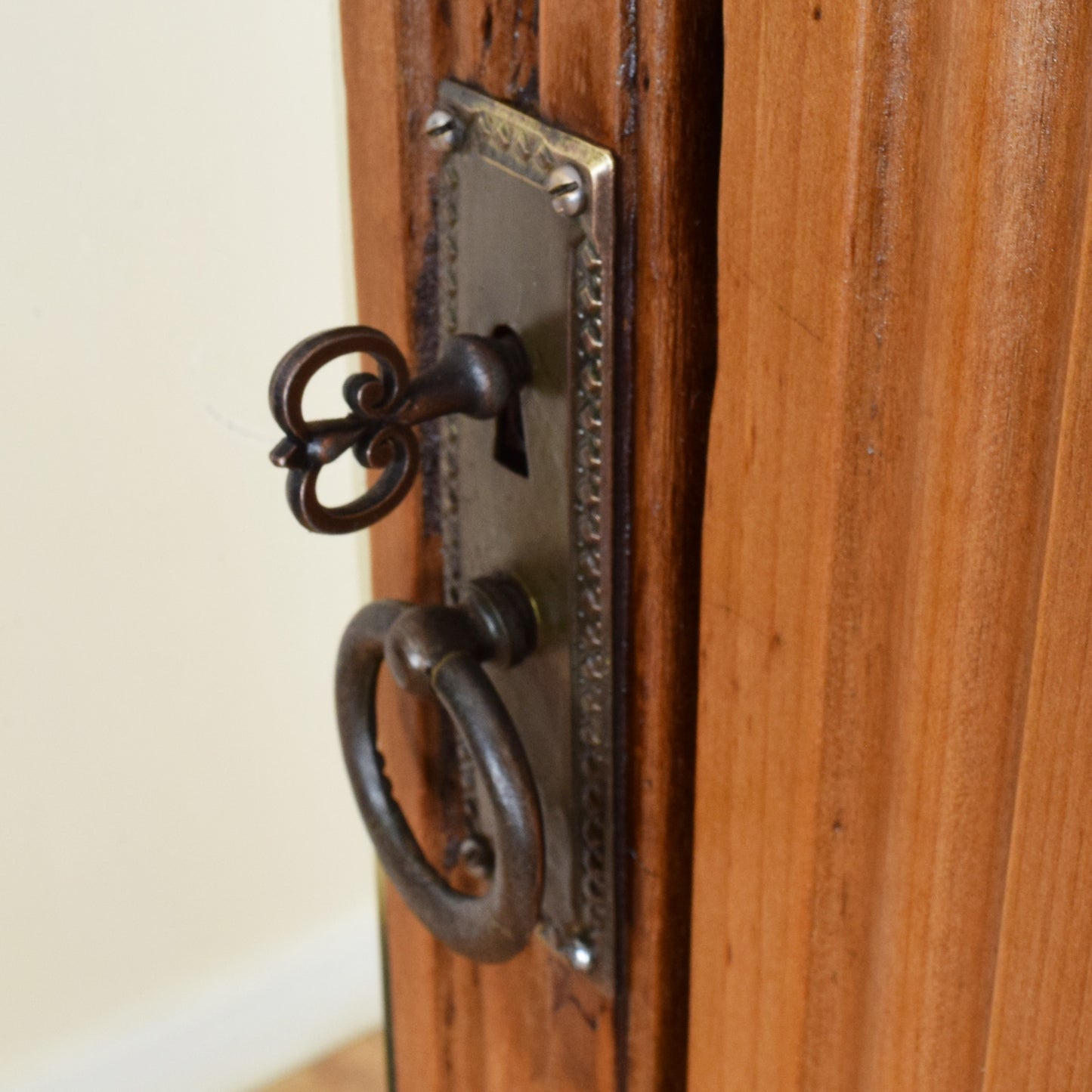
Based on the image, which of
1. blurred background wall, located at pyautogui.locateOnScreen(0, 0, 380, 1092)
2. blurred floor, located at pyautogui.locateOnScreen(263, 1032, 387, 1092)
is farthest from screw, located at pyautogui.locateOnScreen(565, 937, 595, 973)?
blurred floor, located at pyautogui.locateOnScreen(263, 1032, 387, 1092)

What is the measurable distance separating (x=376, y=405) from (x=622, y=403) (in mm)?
64

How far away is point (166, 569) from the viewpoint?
0.93 m

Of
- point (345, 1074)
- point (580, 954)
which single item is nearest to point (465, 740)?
point (580, 954)

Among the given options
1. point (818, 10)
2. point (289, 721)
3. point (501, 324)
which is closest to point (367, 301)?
point (501, 324)

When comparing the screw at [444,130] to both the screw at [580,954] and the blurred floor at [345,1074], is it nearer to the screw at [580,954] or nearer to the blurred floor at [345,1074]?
the screw at [580,954]

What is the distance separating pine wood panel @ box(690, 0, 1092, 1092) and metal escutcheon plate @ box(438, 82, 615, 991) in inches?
1.4

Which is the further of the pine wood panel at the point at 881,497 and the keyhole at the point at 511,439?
the keyhole at the point at 511,439

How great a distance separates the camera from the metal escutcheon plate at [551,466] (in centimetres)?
40

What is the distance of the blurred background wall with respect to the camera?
82 cm

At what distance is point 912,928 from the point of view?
0.37m

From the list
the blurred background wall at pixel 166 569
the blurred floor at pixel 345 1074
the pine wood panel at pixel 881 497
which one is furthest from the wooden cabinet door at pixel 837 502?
the blurred floor at pixel 345 1074

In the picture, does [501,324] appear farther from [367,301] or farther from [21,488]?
[21,488]

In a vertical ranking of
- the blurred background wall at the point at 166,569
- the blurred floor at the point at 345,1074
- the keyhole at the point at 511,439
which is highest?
the keyhole at the point at 511,439

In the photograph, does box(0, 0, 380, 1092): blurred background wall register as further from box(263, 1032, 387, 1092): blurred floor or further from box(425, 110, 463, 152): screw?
box(425, 110, 463, 152): screw
